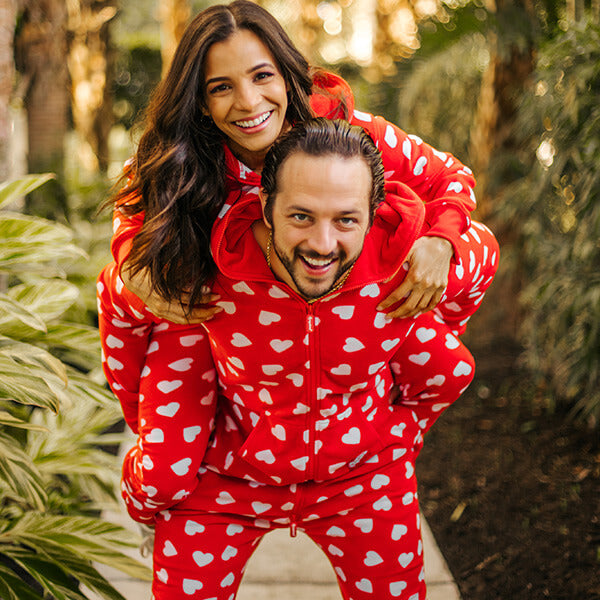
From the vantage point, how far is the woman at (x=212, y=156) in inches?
64.5

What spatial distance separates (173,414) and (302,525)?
47cm

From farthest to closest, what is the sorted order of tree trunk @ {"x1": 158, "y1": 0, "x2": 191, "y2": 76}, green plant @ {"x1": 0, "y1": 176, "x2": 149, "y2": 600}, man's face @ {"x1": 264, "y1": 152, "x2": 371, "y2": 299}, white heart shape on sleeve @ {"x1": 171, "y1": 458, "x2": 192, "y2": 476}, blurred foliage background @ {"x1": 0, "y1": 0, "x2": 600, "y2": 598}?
tree trunk @ {"x1": 158, "y1": 0, "x2": 191, "y2": 76} < blurred foliage background @ {"x1": 0, "y1": 0, "x2": 600, "y2": 598} < green plant @ {"x1": 0, "y1": 176, "x2": 149, "y2": 600} < white heart shape on sleeve @ {"x1": 171, "y1": 458, "x2": 192, "y2": 476} < man's face @ {"x1": 264, "y1": 152, "x2": 371, "y2": 299}

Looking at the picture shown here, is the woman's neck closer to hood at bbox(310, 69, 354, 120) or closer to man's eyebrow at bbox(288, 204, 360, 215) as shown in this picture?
hood at bbox(310, 69, 354, 120)

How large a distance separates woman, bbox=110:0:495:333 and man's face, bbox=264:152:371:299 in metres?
0.22

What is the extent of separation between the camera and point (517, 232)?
17.1 ft

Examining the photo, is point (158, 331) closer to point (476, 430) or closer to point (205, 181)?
point (205, 181)

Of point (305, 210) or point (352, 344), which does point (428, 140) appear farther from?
point (305, 210)

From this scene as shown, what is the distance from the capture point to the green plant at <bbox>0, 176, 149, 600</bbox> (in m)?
2.19

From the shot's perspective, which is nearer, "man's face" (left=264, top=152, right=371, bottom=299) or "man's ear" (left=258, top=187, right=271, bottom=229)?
"man's face" (left=264, top=152, right=371, bottom=299)

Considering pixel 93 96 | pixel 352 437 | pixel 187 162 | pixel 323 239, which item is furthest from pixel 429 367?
pixel 93 96

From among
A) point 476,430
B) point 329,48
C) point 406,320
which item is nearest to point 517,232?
point 476,430

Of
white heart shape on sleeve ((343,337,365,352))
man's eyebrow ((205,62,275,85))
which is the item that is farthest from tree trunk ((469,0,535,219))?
white heart shape on sleeve ((343,337,365,352))

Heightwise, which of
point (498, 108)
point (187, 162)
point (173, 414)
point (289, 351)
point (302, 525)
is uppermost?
point (498, 108)

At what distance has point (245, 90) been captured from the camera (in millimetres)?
1655
